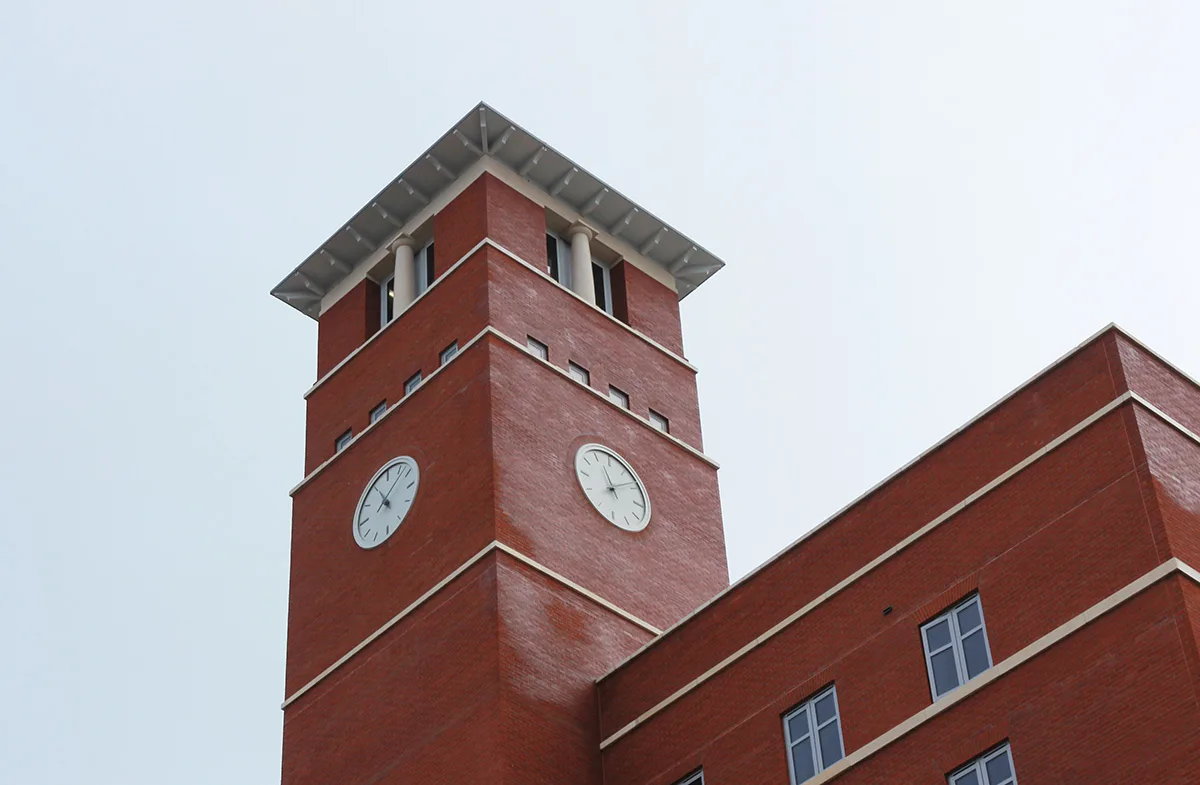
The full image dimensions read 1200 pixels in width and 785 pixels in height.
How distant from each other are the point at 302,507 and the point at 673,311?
11.1m

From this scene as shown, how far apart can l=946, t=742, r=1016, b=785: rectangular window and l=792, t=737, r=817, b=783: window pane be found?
3.23m

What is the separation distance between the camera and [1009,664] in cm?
2991

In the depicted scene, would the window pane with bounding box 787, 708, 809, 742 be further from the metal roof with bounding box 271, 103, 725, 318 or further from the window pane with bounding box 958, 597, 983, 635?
the metal roof with bounding box 271, 103, 725, 318

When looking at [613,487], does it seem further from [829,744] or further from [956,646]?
[956,646]

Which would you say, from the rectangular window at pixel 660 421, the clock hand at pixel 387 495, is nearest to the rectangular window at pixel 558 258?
the rectangular window at pixel 660 421

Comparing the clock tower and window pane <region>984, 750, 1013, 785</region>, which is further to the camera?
the clock tower

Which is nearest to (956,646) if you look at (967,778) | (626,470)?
(967,778)

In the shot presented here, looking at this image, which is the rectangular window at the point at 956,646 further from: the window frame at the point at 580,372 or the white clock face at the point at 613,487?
the window frame at the point at 580,372

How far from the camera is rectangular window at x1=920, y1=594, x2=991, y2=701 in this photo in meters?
30.9

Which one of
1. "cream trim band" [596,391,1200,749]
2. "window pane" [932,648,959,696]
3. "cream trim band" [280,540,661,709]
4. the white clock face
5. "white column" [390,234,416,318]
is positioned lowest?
"window pane" [932,648,959,696]

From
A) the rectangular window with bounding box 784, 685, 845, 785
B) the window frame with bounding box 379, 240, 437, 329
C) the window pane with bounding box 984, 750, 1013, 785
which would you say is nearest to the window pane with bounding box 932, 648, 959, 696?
the window pane with bounding box 984, 750, 1013, 785

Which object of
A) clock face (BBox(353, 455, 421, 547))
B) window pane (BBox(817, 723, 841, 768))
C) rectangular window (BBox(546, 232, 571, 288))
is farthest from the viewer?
rectangular window (BBox(546, 232, 571, 288))

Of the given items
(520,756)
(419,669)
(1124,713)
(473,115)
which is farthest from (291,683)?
(1124,713)

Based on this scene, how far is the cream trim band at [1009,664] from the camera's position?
2867 centimetres
